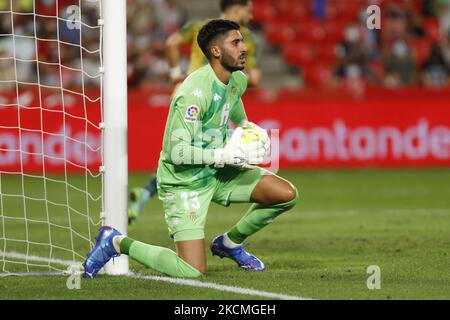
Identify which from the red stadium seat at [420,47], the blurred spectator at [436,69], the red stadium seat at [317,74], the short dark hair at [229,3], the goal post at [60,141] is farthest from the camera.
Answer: the red stadium seat at [420,47]

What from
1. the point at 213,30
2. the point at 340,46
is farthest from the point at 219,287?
the point at 340,46

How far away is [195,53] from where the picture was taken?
11.1 metres

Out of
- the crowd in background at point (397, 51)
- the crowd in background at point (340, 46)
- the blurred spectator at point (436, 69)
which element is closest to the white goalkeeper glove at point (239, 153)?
the crowd in background at point (340, 46)

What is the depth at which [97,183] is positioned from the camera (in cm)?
1642

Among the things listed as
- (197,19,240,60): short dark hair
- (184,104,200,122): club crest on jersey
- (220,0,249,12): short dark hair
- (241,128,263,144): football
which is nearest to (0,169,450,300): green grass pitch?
(241,128,263,144): football

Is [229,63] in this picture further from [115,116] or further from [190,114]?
[115,116]

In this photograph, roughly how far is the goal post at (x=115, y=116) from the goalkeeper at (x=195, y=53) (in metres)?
2.91

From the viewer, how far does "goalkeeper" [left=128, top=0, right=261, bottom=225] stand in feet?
35.1

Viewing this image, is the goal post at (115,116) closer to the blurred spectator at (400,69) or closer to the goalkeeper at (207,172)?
the goalkeeper at (207,172)

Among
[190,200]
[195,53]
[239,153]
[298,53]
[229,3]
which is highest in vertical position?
[229,3]

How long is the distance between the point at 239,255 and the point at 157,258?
0.92 meters

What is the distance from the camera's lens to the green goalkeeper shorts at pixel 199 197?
25.0 feet

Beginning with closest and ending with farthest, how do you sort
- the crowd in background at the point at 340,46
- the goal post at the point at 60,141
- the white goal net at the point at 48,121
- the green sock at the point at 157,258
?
1. the green sock at the point at 157,258
2. the goal post at the point at 60,141
3. the white goal net at the point at 48,121
4. the crowd in background at the point at 340,46

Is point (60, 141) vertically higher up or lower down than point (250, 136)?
lower down
